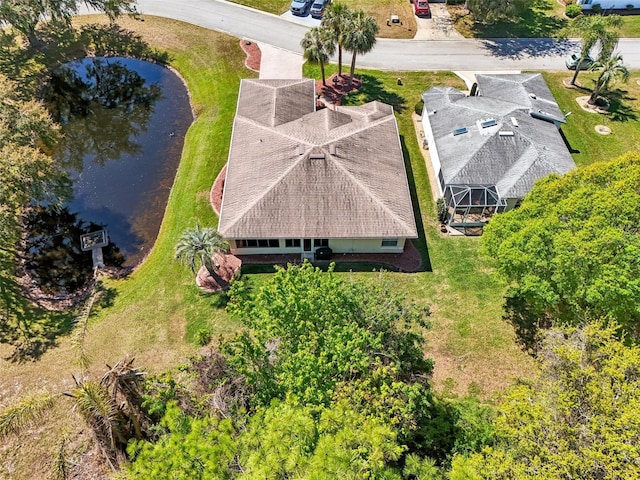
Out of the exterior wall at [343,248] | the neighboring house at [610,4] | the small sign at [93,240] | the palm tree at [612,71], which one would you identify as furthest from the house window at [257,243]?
the neighboring house at [610,4]

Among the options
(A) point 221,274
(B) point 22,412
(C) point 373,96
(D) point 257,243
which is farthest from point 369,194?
(B) point 22,412

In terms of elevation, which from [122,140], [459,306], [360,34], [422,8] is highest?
[360,34]

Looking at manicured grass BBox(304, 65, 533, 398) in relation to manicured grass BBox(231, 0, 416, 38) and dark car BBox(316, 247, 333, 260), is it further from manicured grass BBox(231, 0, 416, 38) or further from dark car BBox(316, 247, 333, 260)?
manicured grass BBox(231, 0, 416, 38)

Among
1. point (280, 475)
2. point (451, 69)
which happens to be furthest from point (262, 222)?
point (451, 69)

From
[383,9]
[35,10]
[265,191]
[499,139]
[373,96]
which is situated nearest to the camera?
[265,191]

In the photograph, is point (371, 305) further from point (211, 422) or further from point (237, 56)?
point (237, 56)

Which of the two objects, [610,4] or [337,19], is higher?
[337,19]

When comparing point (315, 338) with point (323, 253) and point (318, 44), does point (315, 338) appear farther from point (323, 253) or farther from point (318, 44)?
point (318, 44)

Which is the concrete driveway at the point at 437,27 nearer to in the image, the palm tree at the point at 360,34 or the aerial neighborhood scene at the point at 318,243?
the aerial neighborhood scene at the point at 318,243
